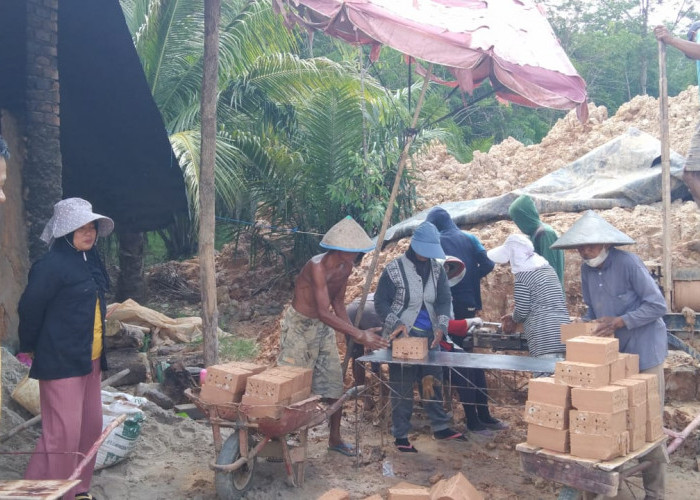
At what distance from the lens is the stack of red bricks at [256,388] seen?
4.60 meters

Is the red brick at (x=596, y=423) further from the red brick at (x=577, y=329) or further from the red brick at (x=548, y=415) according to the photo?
the red brick at (x=577, y=329)

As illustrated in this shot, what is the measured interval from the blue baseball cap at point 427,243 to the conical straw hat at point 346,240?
21.6 inches

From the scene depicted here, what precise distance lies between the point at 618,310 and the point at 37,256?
15.5 feet

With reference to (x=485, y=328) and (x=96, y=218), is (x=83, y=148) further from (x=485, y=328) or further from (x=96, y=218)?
(x=485, y=328)

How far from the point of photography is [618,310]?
4.88m

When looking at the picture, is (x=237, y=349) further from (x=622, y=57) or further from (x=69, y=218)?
(x=622, y=57)

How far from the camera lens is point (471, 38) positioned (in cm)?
554

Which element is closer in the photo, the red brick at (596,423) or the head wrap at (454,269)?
the red brick at (596,423)

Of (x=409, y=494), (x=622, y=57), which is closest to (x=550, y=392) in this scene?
(x=409, y=494)

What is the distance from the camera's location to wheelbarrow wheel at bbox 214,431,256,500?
4.73 m

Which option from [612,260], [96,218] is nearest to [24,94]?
[96,218]

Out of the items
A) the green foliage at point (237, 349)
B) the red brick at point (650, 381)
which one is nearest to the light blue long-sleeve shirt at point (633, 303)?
the red brick at point (650, 381)

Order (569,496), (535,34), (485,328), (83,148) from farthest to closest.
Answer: (83,148) < (485,328) < (535,34) < (569,496)

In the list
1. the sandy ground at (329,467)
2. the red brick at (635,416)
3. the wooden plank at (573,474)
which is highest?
the red brick at (635,416)
